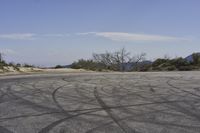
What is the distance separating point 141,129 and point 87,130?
1094 millimetres

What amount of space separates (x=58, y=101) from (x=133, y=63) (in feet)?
196

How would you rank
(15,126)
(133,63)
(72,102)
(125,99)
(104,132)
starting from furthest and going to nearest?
(133,63) → (125,99) → (72,102) → (15,126) → (104,132)

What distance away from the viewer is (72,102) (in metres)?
13.2

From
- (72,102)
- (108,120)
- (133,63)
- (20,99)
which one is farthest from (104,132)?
(133,63)

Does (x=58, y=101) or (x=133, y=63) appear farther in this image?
(x=133, y=63)

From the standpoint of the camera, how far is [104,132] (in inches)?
322

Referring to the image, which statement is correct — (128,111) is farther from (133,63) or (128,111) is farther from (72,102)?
(133,63)

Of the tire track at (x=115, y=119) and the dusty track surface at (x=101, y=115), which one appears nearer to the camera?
the tire track at (x=115, y=119)

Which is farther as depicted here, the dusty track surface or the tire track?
the dusty track surface

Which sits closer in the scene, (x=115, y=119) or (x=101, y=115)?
(x=115, y=119)

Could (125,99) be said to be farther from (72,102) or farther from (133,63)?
(133,63)

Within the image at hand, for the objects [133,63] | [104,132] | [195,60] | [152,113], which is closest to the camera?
[104,132]

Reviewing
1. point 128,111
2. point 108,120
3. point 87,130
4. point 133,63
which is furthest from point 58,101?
point 133,63

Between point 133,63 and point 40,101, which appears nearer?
point 40,101
